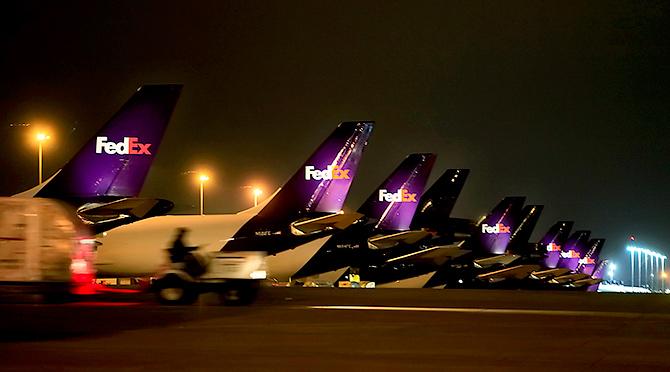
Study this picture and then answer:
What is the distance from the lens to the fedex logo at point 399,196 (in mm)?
56400

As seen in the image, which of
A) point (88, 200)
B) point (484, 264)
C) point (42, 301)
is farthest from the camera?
point (484, 264)

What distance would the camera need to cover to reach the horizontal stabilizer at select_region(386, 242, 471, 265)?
188 feet

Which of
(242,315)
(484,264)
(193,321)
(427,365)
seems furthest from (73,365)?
(484,264)

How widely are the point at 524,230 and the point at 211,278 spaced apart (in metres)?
63.7

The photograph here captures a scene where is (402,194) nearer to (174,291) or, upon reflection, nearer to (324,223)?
(324,223)

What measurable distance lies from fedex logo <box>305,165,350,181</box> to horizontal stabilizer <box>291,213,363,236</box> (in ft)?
7.38

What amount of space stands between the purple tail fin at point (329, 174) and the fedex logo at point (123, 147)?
33.5 ft

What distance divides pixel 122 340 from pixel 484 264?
2369 inches

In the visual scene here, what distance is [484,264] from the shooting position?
74688 millimetres

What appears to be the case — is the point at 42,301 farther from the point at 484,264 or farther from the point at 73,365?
the point at 484,264

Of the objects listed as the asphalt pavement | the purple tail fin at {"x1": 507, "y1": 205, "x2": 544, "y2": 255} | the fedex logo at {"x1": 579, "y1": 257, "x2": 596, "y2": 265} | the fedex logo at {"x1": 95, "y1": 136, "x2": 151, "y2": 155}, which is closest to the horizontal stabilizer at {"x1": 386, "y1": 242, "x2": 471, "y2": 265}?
the fedex logo at {"x1": 95, "y1": 136, "x2": 151, "y2": 155}

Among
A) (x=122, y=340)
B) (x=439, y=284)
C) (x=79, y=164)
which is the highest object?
(x=79, y=164)

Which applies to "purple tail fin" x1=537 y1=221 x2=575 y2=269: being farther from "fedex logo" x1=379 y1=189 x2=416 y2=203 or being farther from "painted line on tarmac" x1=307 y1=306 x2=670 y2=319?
"painted line on tarmac" x1=307 y1=306 x2=670 y2=319

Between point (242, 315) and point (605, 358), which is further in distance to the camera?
point (242, 315)
